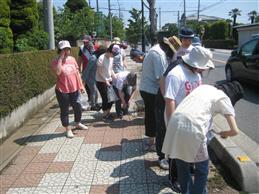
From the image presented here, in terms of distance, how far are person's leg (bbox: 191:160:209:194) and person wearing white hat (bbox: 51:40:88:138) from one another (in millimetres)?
3517

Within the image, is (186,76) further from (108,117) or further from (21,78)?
(21,78)

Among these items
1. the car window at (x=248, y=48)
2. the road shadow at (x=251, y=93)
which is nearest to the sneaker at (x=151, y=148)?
the road shadow at (x=251, y=93)

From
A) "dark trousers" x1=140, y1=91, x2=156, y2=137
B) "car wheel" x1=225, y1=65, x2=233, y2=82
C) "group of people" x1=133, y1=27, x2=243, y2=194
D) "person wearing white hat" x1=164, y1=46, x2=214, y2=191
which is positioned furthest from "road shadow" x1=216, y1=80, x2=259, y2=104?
"person wearing white hat" x1=164, y1=46, x2=214, y2=191

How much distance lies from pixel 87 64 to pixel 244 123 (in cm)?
376

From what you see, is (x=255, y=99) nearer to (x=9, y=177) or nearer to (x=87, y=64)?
(x=87, y=64)

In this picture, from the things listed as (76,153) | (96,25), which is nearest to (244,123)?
(76,153)

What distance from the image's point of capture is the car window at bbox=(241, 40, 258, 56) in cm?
1113

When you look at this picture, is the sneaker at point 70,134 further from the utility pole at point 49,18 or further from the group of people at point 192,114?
the utility pole at point 49,18

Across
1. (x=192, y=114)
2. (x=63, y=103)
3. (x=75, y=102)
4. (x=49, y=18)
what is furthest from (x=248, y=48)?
(x=192, y=114)

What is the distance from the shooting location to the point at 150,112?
5.63 m

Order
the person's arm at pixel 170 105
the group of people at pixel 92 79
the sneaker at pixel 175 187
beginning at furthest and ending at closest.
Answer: the group of people at pixel 92 79
the sneaker at pixel 175 187
the person's arm at pixel 170 105

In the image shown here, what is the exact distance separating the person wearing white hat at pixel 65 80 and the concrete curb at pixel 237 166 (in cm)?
256

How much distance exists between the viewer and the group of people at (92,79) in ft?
21.8

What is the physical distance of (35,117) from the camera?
8.78 metres
